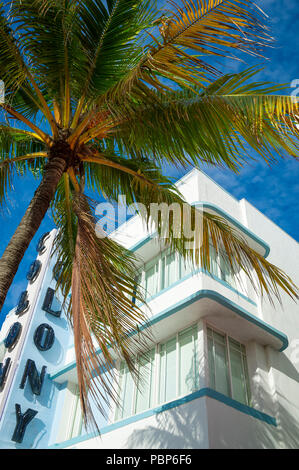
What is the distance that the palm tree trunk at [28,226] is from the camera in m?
4.84

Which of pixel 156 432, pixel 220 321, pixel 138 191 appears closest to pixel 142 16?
pixel 138 191

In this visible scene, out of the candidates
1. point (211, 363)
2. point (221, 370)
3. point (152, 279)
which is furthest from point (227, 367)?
point (152, 279)

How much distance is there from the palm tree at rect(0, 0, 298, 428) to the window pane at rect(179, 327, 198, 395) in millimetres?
4717

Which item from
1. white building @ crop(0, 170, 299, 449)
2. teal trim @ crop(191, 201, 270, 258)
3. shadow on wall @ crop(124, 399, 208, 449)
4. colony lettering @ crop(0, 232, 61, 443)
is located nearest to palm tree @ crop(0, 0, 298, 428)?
white building @ crop(0, 170, 299, 449)

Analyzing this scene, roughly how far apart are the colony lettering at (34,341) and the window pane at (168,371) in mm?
5450

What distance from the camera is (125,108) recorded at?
6113 millimetres

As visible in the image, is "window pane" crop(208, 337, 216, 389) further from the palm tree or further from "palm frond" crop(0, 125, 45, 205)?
"palm frond" crop(0, 125, 45, 205)

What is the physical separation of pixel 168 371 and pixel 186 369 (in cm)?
71

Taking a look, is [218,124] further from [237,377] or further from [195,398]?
[237,377]

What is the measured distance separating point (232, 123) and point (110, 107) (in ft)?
5.70

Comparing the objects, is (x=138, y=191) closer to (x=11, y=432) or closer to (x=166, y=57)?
(x=166, y=57)
